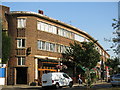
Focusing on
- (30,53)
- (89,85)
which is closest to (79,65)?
(30,53)

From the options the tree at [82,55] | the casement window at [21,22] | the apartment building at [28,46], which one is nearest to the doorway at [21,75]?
the apartment building at [28,46]

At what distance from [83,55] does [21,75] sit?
12663 mm

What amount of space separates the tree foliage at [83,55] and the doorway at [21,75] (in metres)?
10.9

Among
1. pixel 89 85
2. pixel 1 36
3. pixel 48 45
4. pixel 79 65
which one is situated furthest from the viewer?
pixel 79 65

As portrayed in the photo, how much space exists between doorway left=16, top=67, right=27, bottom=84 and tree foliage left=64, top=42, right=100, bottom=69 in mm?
10876

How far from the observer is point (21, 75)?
3841 cm

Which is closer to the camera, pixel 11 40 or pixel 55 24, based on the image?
pixel 11 40

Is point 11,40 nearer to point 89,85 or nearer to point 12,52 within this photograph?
point 12,52

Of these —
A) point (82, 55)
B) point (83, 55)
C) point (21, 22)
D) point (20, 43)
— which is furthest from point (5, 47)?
point (83, 55)

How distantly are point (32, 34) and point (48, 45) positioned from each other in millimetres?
4363

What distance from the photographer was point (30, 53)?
1491 inches

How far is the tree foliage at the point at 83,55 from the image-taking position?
45594 mm

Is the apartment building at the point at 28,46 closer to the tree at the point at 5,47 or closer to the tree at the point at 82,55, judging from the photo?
the tree at the point at 5,47

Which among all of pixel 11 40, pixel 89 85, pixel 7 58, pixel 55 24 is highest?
pixel 55 24
